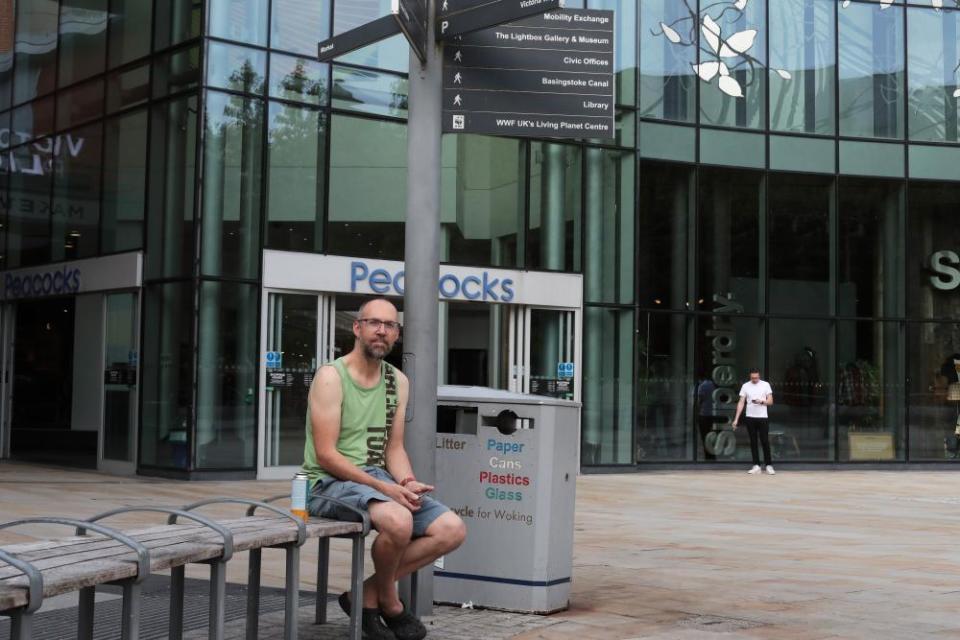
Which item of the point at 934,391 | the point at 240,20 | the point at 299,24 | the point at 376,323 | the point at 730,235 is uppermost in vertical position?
the point at 299,24

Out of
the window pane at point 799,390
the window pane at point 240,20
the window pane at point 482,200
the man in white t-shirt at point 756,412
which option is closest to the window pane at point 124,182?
the window pane at point 240,20

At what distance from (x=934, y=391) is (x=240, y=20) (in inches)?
555

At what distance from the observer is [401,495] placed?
6055mm

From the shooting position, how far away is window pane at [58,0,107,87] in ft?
63.8

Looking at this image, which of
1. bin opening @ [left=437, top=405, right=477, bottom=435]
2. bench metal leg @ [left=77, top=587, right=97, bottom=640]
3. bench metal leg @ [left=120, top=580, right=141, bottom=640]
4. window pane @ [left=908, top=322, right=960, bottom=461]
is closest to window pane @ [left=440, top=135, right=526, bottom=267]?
window pane @ [left=908, top=322, right=960, bottom=461]

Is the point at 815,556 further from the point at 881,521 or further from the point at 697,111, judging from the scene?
the point at 697,111

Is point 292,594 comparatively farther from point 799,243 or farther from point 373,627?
point 799,243

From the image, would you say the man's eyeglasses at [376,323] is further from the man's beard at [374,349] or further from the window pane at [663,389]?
the window pane at [663,389]

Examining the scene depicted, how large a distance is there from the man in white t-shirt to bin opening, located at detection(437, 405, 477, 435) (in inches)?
574

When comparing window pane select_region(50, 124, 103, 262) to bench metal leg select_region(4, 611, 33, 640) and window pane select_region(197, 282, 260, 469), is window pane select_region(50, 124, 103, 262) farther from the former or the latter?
bench metal leg select_region(4, 611, 33, 640)

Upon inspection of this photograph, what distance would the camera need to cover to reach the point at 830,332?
23.1m

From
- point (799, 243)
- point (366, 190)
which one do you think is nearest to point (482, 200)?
point (366, 190)

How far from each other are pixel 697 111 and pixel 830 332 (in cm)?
463

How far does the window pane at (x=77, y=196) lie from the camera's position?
19219 mm
